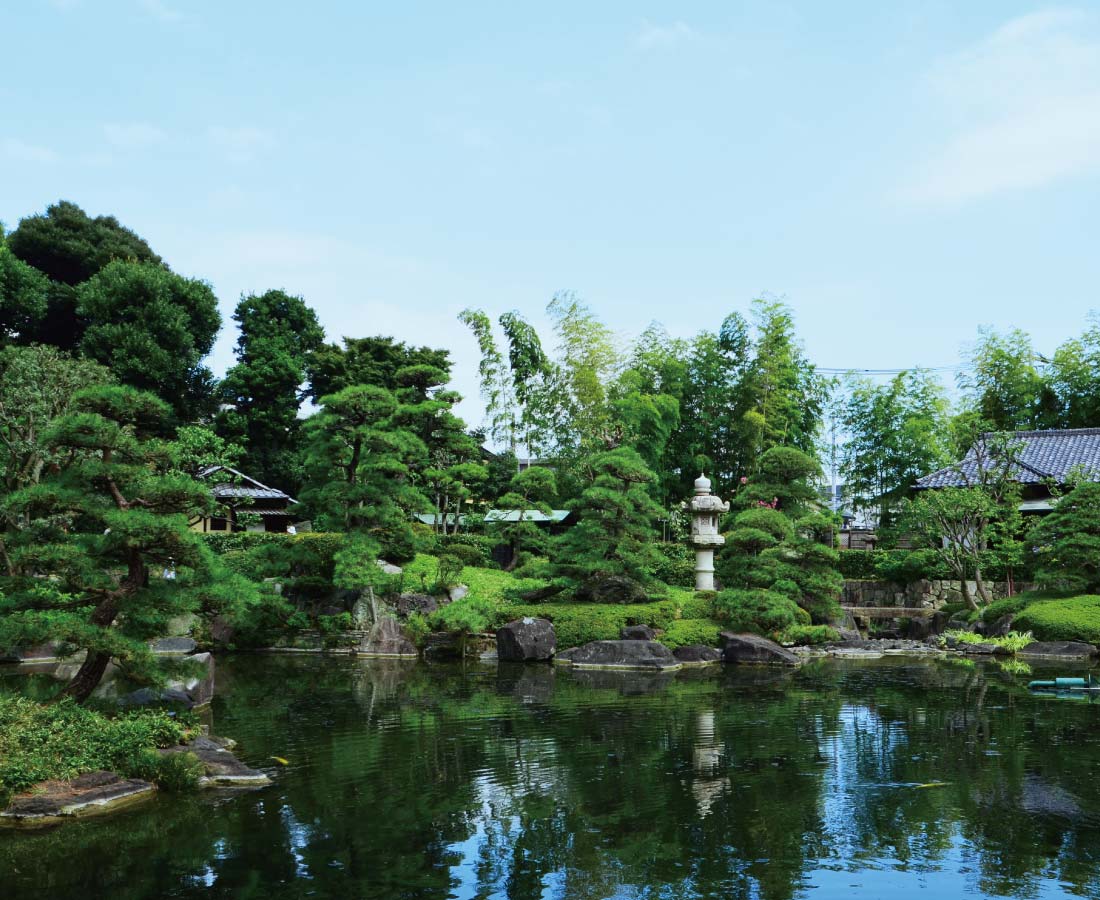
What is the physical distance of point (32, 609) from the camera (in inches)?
440

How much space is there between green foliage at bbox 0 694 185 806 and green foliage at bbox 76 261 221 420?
90.2 feet

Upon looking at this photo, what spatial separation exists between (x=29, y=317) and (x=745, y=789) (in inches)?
1459

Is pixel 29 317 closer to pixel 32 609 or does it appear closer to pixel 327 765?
pixel 32 609

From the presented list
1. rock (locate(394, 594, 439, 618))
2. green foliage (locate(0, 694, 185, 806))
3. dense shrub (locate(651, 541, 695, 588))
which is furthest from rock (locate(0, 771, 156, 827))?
dense shrub (locate(651, 541, 695, 588))

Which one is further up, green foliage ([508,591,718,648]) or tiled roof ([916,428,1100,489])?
tiled roof ([916,428,1100,489])

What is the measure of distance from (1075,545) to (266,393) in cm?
3348

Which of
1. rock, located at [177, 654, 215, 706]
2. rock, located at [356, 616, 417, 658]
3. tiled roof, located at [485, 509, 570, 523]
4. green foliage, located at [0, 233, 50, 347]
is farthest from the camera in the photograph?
green foliage, located at [0, 233, 50, 347]

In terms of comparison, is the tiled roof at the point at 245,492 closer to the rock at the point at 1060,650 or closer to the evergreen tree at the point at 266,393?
the evergreen tree at the point at 266,393

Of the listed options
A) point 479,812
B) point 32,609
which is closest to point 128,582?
point 32,609

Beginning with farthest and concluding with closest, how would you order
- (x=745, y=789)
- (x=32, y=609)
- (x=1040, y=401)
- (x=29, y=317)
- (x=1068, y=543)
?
(x=1040, y=401)
(x=29, y=317)
(x=1068, y=543)
(x=32, y=609)
(x=745, y=789)

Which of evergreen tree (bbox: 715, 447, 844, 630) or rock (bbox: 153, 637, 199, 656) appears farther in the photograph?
evergreen tree (bbox: 715, 447, 844, 630)

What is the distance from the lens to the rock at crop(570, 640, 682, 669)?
70.6ft

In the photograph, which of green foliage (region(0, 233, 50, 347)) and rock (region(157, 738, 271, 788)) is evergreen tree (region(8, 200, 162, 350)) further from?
rock (region(157, 738, 271, 788))

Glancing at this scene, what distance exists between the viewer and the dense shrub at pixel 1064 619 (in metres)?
22.9
